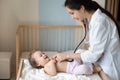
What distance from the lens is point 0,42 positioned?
146 inches

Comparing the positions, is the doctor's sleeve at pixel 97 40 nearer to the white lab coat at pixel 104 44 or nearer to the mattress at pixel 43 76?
the white lab coat at pixel 104 44

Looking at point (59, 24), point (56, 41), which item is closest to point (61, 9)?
point (59, 24)

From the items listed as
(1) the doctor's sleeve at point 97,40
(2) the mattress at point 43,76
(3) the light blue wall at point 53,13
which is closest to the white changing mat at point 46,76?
(2) the mattress at point 43,76

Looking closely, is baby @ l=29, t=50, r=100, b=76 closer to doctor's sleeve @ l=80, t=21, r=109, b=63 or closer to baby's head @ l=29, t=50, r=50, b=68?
baby's head @ l=29, t=50, r=50, b=68

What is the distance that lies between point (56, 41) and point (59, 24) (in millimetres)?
255

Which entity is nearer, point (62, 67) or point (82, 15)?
point (82, 15)

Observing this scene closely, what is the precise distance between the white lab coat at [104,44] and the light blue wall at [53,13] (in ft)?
5.16

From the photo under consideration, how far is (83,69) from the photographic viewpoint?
7.50 ft

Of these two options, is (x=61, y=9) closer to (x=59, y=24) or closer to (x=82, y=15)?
(x=59, y=24)

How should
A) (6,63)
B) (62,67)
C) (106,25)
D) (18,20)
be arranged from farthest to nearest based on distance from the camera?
(18,20) < (6,63) < (62,67) < (106,25)

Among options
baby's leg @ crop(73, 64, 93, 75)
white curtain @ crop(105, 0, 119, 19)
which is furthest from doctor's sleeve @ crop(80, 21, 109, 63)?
white curtain @ crop(105, 0, 119, 19)

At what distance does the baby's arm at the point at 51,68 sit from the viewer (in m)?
2.31

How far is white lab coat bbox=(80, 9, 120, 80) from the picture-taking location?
2034mm

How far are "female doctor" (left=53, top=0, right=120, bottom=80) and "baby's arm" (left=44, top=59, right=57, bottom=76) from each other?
169mm
